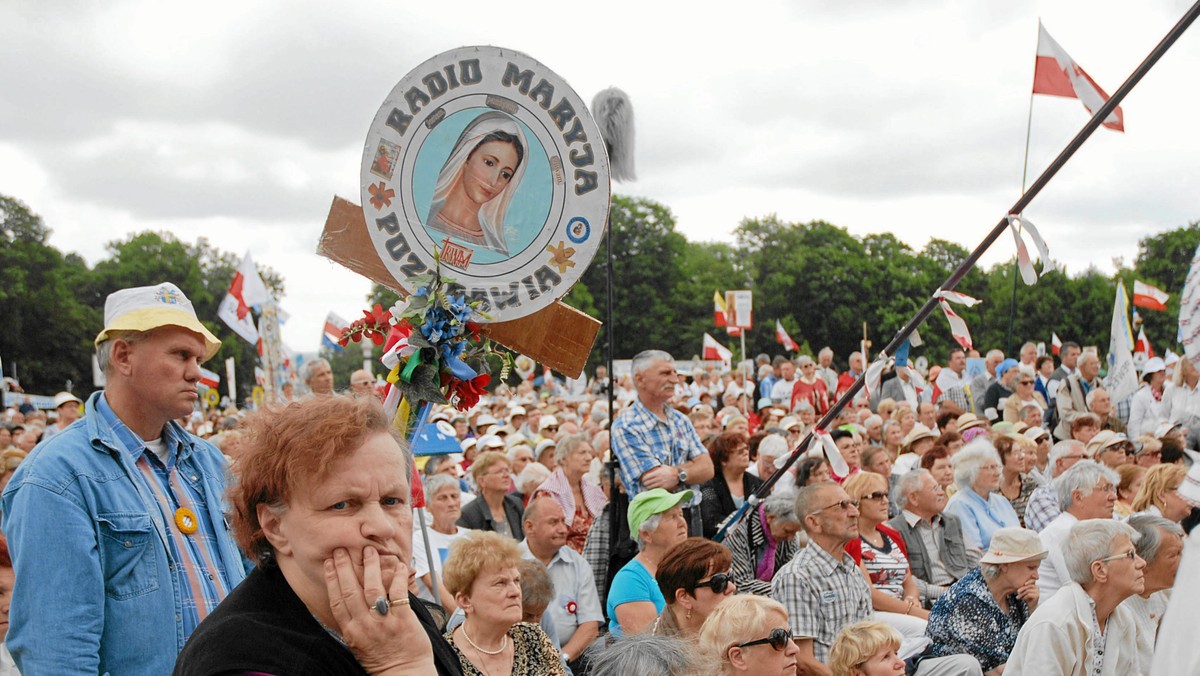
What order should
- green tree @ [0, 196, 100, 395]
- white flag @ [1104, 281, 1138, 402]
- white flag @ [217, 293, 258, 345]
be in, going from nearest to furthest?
white flag @ [1104, 281, 1138, 402] < white flag @ [217, 293, 258, 345] < green tree @ [0, 196, 100, 395]

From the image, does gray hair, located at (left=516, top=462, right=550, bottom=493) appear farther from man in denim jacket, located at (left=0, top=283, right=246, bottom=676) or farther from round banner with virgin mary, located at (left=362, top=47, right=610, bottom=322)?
round banner with virgin mary, located at (left=362, top=47, right=610, bottom=322)

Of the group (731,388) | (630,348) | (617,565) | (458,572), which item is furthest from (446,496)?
(630,348)

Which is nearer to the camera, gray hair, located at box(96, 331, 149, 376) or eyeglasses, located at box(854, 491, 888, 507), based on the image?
gray hair, located at box(96, 331, 149, 376)

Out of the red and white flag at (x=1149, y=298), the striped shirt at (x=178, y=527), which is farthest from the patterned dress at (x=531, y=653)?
the red and white flag at (x=1149, y=298)

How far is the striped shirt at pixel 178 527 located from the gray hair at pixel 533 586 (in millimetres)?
2348

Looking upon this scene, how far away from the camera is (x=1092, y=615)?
16.7ft

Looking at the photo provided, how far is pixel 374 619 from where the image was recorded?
1.73 m

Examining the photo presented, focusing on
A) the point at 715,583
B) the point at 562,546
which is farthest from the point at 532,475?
the point at 715,583

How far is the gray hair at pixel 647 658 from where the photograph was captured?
12.1 ft

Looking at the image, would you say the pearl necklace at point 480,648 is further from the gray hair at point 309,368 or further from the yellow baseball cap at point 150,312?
the gray hair at point 309,368

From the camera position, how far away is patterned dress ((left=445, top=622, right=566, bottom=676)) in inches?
181

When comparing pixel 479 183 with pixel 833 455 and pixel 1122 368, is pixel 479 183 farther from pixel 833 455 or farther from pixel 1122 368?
pixel 1122 368

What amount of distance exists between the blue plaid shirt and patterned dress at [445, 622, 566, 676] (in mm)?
1638

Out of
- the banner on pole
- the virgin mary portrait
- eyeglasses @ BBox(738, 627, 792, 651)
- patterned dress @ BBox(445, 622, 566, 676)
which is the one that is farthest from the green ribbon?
the banner on pole
